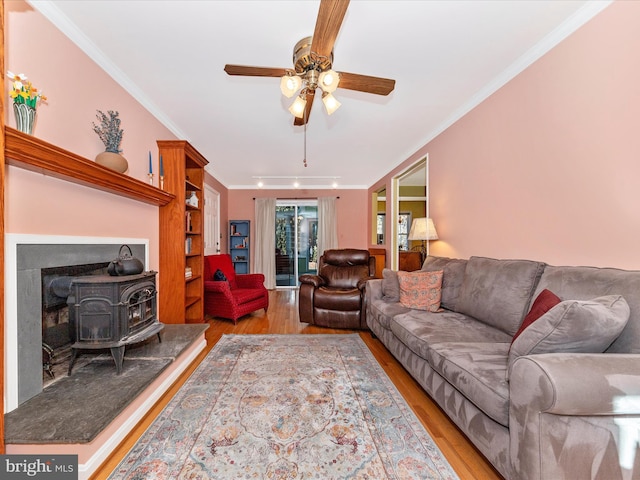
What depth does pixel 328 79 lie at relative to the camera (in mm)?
1606

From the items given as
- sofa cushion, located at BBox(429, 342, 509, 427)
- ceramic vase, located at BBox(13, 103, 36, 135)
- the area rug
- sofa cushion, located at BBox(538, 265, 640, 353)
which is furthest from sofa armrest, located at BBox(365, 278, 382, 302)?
ceramic vase, located at BBox(13, 103, 36, 135)

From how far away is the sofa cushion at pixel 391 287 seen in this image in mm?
2873

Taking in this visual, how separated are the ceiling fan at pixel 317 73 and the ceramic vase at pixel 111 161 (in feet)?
3.75

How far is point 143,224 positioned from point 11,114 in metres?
1.35

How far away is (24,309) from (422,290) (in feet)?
9.34

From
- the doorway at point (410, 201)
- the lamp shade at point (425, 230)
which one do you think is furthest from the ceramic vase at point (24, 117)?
the doorway at point (410, 201)

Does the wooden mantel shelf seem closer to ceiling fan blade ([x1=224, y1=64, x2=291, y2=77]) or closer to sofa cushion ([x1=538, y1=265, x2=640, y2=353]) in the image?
ceiling fan blade ([x1=224, y1=64, x2=291, y2=77])

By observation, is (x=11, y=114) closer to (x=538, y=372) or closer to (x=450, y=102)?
(x=538, y=372)

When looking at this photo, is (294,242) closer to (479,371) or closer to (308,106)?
(308,106)

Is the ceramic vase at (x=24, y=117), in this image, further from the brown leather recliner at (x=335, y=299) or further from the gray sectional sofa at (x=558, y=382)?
the brown leather recliner at (x=335, y=299)

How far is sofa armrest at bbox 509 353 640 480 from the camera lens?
953mm

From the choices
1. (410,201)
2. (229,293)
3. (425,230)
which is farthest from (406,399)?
(410,201)

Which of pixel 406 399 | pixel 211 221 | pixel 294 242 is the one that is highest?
pixel 211 221

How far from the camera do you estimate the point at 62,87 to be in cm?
178
